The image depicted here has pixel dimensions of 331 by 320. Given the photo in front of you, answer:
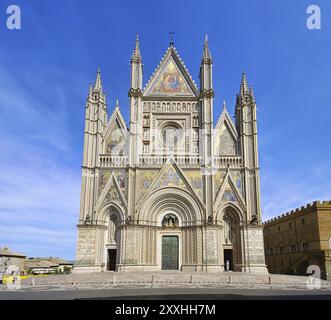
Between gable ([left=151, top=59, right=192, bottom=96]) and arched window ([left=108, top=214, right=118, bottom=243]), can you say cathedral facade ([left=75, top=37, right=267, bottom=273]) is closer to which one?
arched window ([left=108, top=214, right=118, bottom=243])

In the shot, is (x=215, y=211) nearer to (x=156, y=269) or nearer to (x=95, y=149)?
(x=156, y=269)

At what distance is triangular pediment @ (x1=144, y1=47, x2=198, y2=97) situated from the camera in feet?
119

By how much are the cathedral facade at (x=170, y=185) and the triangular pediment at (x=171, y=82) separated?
359 mm

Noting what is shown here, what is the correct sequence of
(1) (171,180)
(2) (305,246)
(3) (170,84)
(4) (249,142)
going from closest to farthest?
(1) (171,180) < (4) (249,142) < (2) (305,246) < (3) (170,84)

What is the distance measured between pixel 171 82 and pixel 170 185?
12070 mm

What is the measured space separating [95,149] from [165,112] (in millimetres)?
8600

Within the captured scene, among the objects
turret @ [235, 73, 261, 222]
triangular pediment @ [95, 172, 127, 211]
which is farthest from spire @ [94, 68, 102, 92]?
turret @ [235, 73, 261, 222]

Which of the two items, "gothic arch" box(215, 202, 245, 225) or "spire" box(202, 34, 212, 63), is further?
"spire" box(202, 34, 212, 63)

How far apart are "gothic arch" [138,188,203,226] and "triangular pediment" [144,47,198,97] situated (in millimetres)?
11235

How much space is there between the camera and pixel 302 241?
36.2 metres

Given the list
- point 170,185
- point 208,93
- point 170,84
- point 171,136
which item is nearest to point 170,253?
point 170,185

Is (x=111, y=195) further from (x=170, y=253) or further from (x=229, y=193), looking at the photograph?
(x=229, y=193)

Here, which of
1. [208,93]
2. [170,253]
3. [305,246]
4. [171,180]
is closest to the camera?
[170,253]

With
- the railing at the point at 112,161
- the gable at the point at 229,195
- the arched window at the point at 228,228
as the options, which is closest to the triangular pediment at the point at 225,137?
the gable at the point at 229,195
